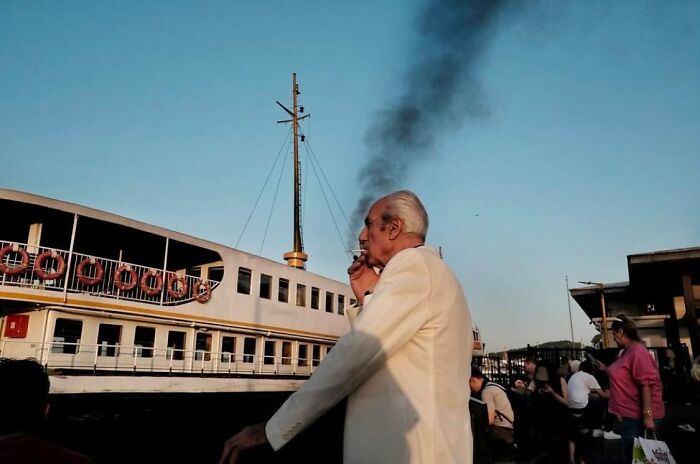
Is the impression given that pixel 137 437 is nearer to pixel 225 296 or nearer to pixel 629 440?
pixel 225 296

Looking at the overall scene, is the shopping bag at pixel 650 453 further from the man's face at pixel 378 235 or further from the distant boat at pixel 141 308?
the distant boat at pixel 141 308

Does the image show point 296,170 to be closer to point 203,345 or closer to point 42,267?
point 203,345

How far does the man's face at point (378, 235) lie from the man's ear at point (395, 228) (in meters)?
0.01

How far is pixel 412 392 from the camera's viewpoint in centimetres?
141

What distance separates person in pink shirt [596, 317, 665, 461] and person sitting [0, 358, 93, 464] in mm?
4738

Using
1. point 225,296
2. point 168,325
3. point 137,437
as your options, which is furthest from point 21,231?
point 137,437

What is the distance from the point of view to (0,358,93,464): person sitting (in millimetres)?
1984

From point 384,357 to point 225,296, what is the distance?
16452 millimetres

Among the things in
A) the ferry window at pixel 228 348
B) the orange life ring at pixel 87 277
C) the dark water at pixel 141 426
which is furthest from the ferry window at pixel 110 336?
the ferry window at pixel 228 348

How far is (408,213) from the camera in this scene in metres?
1.78

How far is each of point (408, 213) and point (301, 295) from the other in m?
20.3

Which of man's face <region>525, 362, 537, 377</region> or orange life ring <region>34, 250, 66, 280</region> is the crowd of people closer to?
man's face <region>525, 362, 537, 377</region>

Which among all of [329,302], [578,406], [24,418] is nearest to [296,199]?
[329,302]

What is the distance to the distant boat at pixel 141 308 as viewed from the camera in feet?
40.8
